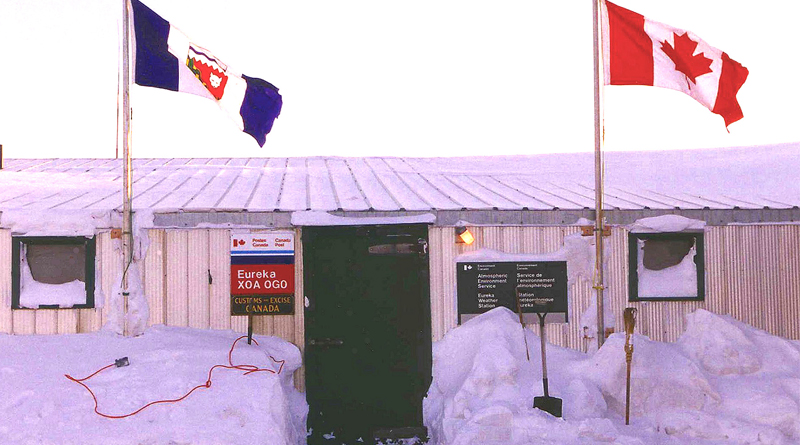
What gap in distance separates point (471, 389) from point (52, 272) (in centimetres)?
549

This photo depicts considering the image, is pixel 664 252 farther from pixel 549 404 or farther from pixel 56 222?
pixel 56 222

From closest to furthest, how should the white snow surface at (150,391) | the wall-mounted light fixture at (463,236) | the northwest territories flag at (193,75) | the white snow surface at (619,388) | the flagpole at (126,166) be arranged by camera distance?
1. the white snow surface at (150,391)
2. the white snow surface at (619,388)
3. the northwest territories flag at (193,75)
4. the flagpole at (126,166)
5. the wall-mounted light fixture at (463,236)

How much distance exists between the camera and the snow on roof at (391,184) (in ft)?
31.1

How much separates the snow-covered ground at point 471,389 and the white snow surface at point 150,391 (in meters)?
0.01

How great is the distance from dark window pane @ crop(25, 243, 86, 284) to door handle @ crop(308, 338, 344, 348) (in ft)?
9.98

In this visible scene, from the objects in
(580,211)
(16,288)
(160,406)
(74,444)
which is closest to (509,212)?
(580,211)

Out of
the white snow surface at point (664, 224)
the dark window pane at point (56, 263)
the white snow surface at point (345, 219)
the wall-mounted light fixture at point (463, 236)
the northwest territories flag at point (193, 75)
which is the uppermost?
the northwest territories flag at point (193, 75)

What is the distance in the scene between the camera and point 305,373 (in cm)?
890

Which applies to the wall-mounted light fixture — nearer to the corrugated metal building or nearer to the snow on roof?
the corrugated metal building

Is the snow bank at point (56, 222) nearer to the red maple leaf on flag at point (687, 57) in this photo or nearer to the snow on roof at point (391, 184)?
the snow on roof at point (391, 184)

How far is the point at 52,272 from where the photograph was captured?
894cm

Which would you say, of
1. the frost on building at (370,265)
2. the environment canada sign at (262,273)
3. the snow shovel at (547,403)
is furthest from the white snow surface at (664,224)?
the environment canada sign at (262,273)

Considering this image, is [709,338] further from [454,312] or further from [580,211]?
[454,312]

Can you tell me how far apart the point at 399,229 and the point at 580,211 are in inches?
94.9
